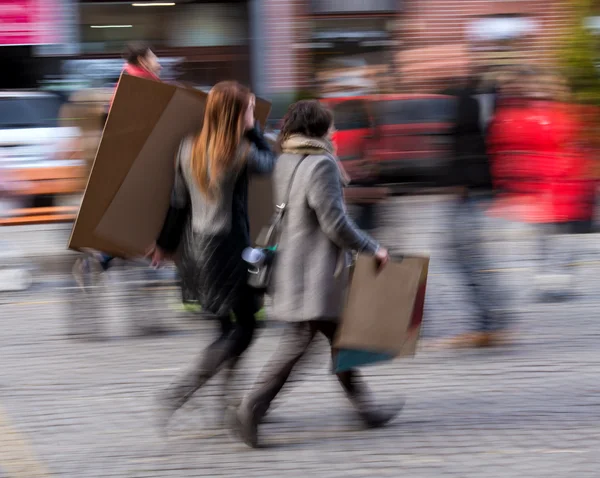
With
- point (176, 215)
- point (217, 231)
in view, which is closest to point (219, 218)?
point (217, 231)

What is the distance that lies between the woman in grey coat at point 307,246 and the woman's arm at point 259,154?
92 millimetres

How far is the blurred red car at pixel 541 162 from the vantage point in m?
7.45

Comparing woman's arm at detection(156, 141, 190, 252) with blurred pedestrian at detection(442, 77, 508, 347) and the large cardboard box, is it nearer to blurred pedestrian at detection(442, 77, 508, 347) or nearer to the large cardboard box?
the large cardboard box

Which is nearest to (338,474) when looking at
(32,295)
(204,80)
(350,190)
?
(350,190)

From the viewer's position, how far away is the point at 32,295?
921cm

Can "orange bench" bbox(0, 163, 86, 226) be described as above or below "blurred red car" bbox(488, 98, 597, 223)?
below

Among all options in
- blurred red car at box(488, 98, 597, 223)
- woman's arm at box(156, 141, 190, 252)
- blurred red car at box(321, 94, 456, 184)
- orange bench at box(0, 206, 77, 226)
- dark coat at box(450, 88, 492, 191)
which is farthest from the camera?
orange bench at box(0, 206, 77, 226)

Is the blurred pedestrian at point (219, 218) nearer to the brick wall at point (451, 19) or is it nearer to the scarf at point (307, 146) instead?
the scarf at point (307, 146)

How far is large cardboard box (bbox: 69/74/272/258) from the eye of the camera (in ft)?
16.6

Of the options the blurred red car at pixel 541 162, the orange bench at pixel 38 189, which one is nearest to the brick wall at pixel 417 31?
the orange bench at pixel 38 189

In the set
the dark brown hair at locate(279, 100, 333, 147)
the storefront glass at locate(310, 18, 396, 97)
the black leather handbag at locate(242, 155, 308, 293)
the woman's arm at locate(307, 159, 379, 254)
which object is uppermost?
the dark brown hair at locate(279, 100, 333, 147)

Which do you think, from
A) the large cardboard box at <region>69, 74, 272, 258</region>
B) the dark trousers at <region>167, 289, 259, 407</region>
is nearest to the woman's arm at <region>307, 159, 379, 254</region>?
the dark trousers at <region>167, 289, 259, 407</region>

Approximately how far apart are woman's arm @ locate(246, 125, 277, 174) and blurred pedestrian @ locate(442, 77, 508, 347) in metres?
2.03

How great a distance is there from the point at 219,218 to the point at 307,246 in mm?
422
